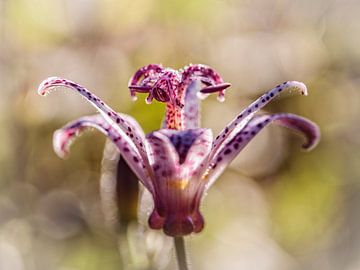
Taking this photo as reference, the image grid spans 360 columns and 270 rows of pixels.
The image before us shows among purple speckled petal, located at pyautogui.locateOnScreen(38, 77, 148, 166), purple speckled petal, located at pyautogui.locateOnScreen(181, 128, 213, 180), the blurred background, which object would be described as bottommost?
the blurred background

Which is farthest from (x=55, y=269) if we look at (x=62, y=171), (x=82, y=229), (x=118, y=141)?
(x=118, y=141)

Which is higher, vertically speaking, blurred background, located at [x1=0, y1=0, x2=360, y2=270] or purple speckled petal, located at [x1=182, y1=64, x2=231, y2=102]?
purple speckled petal, located at [x1=182, y1=64, x2=231, y2=102]

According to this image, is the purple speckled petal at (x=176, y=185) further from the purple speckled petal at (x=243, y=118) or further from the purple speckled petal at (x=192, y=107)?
the purple speckled petal at (x=192, y=107)

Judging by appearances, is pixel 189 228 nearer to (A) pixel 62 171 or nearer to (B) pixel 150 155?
(B) pixel 150 155

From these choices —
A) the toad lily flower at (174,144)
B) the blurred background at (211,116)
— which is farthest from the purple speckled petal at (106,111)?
the blurred background at (211,116)

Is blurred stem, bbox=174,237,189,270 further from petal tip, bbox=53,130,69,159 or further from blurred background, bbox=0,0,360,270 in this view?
blurred background, bbox=0,0,360,270

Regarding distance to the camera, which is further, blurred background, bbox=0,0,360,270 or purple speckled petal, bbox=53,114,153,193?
blurred background, bbox=0,0,360,270

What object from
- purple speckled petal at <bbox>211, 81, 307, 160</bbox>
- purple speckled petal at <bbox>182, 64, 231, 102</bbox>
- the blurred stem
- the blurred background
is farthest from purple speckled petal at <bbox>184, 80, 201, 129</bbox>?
the blurred background

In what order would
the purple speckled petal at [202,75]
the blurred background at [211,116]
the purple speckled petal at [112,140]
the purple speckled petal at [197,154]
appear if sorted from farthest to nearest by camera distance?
the blurred background at [211,116] < the purple speckled petal at [202,75] < the purple speckled petal at [112,140] < the purple speckled petal at [197,154]
